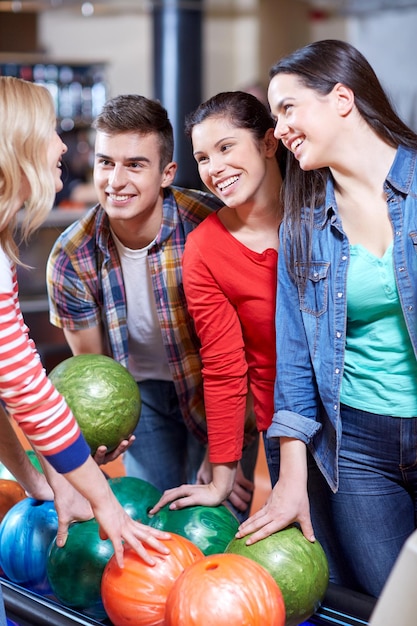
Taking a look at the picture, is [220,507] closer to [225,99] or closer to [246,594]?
[246,594]

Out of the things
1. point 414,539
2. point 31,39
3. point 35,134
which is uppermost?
point 31,39

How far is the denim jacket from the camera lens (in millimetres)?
1926

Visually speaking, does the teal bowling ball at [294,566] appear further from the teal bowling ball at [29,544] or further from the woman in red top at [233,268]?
the teal bowling ball at [29,544]

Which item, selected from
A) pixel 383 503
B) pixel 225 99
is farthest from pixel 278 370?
pixel 225 99

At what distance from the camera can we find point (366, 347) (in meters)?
1.99

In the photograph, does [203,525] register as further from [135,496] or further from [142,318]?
[142,318]

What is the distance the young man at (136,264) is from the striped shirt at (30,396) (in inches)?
23.9

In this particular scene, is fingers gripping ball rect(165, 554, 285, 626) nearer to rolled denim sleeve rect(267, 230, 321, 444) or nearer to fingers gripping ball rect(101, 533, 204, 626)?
fingers gripping ball rect(101, 533, 204, 626)

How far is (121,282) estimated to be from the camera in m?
2.48

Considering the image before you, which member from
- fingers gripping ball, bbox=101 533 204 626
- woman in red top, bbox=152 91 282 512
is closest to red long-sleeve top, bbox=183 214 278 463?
woman in red top, bbox=152 91 282 512

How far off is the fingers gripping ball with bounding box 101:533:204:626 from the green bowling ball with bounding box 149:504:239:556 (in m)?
0.26

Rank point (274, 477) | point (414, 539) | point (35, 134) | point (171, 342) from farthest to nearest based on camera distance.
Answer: point (171, 342)
point (274, 477)
point (35, 134)
point (414, 539)

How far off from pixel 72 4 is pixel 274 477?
5973 millimetres

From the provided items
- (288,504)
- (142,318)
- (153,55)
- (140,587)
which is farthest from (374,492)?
(153,55)
